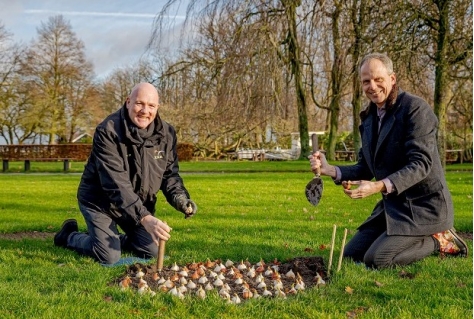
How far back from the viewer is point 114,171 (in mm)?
5184

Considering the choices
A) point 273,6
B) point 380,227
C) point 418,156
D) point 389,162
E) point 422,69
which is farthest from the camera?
point 273,6

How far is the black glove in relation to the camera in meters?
5.34

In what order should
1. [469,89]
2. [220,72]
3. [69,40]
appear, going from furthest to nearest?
[69,40] → [469,89] → [220,72]

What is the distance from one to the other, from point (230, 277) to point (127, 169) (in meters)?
1.42

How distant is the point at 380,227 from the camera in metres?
5.55

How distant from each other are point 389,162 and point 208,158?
32671 mm

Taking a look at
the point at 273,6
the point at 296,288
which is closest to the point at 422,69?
the point at 273,6

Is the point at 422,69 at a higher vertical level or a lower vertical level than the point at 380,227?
higher

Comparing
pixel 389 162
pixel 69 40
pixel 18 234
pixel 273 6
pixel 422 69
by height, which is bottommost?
pixel 18 234

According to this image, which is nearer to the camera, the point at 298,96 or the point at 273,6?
the point at 273,6

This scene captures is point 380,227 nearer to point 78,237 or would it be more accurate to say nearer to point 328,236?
point 328,236

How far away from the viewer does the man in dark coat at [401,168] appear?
4770 mm

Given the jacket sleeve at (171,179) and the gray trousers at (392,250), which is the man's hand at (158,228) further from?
the gray trousers at (392,250)

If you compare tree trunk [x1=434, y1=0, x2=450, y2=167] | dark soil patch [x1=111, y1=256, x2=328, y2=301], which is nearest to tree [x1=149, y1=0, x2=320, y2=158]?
tree trunk [x1=434, y1=0, x2=450, y2=167]
